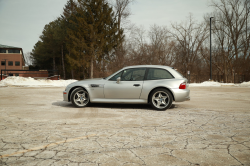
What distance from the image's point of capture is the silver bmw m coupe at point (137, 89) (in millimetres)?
7312

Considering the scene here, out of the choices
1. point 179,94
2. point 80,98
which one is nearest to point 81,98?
point 80,98

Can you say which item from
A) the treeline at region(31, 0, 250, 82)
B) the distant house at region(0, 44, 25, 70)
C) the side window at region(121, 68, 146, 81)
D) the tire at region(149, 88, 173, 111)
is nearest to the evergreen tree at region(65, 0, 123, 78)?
the treeline at region(31, 0, 250, 82)

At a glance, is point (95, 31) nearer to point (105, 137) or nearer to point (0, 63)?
point (105, 137)

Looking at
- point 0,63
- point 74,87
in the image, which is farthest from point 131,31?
point 0,63

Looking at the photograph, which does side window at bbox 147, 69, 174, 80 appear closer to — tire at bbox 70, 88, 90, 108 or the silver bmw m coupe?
the silver bmw m coupe

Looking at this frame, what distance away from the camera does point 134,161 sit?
9.82 ft

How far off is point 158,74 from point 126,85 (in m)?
1.23

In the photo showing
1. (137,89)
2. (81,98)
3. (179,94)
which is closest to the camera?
(179,94)

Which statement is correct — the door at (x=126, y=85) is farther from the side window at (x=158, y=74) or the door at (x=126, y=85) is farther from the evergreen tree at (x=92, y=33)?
the evergreen tree at (x=92, y=33)

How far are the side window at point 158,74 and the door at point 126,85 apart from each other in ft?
0.82

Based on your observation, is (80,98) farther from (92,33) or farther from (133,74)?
(92,33)

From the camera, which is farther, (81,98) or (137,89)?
(81,98)

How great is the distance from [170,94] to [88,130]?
11.8 feet

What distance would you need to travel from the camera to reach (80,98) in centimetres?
788
